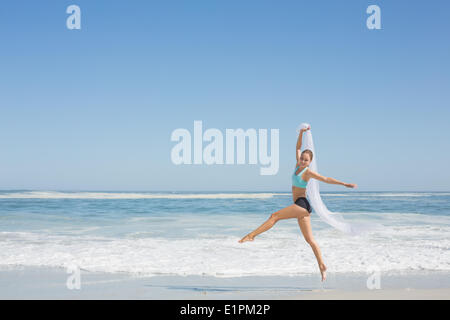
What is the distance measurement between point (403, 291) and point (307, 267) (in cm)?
229

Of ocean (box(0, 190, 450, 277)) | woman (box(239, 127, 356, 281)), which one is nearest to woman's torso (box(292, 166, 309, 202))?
woman (box(239, 127, 356, 281))

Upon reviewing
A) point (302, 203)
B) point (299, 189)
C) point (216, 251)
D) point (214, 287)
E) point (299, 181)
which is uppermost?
point (299, 181)

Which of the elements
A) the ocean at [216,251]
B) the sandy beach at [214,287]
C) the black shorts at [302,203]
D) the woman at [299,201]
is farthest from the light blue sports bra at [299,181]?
the ocean at [216,251]

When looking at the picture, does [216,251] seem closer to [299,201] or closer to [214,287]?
[214,287]

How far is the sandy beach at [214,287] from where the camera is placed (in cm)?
585

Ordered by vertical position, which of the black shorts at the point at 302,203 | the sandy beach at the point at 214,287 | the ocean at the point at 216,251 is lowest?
the ocean at the point at 216,251

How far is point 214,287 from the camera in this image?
6559 mm

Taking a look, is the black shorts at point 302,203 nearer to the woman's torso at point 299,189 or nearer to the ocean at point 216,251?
the woman's torso at point 299,189

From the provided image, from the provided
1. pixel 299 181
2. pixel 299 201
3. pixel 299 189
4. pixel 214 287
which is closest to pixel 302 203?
pixel 299 201

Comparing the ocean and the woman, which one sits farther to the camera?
the ocean

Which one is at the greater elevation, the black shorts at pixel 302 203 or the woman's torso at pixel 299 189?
the woman's torso at pixel 299 189

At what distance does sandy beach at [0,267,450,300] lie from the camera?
5848 mm

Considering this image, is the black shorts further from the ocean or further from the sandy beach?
the ocean
